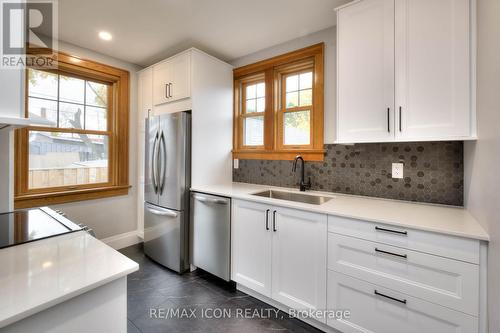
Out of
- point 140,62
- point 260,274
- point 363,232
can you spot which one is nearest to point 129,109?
point 140,62

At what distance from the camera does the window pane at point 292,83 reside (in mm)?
2582

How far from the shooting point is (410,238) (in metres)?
1.33

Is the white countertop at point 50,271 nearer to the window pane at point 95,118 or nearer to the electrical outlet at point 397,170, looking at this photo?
the electrical outlet at point 397,170

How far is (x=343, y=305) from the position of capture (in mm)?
1562

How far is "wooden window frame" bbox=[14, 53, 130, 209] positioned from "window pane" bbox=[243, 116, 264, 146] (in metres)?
1.61

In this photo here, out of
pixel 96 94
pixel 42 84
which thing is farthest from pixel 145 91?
pixel 42 84

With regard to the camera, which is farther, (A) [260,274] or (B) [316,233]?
(A) [260,274]

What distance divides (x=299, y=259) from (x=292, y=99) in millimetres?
1671

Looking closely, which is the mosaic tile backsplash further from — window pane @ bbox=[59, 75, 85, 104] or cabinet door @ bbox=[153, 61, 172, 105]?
window pane @ bbox=[59, 75, 85, 104]

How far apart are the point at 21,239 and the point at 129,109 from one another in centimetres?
247

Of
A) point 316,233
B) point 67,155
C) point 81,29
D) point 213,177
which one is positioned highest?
point 81,29

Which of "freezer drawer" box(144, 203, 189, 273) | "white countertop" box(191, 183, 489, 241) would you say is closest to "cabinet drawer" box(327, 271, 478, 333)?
"white countertop" box(191, 183, 489, 241)

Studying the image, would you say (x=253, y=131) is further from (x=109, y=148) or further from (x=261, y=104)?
(x=109, y=148)

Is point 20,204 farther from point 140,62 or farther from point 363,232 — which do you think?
point 363,232
